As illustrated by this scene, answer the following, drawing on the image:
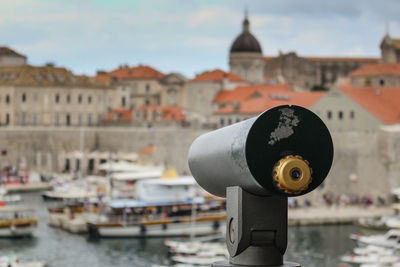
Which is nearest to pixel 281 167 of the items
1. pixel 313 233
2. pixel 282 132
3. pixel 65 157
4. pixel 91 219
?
pixel 282 132

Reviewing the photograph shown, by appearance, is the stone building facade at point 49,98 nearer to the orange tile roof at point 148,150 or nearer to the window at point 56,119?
the window at point 56,119

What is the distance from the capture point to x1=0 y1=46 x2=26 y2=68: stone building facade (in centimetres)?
8219

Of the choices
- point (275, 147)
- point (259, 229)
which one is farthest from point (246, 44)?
point (275, 147)

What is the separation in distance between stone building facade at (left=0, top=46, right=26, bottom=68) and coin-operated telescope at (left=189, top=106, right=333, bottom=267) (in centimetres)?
7984

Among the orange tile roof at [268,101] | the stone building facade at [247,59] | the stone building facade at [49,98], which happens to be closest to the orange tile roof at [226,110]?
the orange tile roof at [268,101]

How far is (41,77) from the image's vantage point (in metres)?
74.3

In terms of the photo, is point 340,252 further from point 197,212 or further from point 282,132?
point 282,132

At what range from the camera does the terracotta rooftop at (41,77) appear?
240ft

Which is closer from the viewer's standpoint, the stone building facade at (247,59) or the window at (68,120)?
the window at (68,120)

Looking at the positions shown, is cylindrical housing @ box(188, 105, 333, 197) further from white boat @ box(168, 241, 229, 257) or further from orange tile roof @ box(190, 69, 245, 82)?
orange tile roof @ box(190, 69, 245, 82)

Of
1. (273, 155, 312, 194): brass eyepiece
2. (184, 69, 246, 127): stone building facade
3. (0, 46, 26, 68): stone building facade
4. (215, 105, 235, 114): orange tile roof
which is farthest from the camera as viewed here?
(0, 46, 26, 68): stone building facade

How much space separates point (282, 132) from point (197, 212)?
3511 cm

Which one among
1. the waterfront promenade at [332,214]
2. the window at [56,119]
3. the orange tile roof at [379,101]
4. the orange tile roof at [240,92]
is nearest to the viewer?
the waterfront promenade at [332,214]

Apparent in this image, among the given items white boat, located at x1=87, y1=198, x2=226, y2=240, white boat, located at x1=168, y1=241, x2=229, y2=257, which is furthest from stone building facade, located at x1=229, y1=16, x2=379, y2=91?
white boat, located at x1=168, y1=241, x2=229, y2=257
